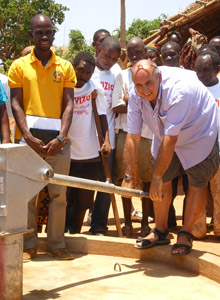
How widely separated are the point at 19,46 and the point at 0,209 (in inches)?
1057

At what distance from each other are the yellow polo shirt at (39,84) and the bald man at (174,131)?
0.63m

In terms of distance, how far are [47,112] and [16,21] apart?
25804mm

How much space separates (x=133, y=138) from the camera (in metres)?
4.46

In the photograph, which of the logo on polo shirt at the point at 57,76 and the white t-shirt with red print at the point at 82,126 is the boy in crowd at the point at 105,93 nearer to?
the white t-shirt with red print at the point at 82,126

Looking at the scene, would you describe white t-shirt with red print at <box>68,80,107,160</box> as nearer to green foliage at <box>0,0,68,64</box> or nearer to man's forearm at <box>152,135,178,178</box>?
man's forearm at <box>152,135,178,178</box>

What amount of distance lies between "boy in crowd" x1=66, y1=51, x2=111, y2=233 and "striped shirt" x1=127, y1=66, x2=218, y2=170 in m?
0.98

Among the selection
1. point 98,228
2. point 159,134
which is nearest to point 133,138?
point 159,134

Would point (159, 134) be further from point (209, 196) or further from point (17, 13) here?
point (17, 13)

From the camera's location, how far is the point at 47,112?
4.47 metres

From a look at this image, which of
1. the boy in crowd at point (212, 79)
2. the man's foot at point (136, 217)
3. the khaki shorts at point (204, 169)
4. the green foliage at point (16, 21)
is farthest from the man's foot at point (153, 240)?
the green foliage at point (16, 21)

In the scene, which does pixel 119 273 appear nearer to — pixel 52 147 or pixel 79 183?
pixel 79 183

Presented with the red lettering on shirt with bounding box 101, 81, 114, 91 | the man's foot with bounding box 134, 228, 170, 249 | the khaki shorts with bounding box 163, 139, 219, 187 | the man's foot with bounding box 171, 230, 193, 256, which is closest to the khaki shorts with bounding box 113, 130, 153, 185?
the red lettering on shirt with bounding box 101, 81, 114, 91

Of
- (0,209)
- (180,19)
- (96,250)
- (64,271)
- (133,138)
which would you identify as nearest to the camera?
(0,209)

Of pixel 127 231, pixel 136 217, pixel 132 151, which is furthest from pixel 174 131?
pixel 136 217
